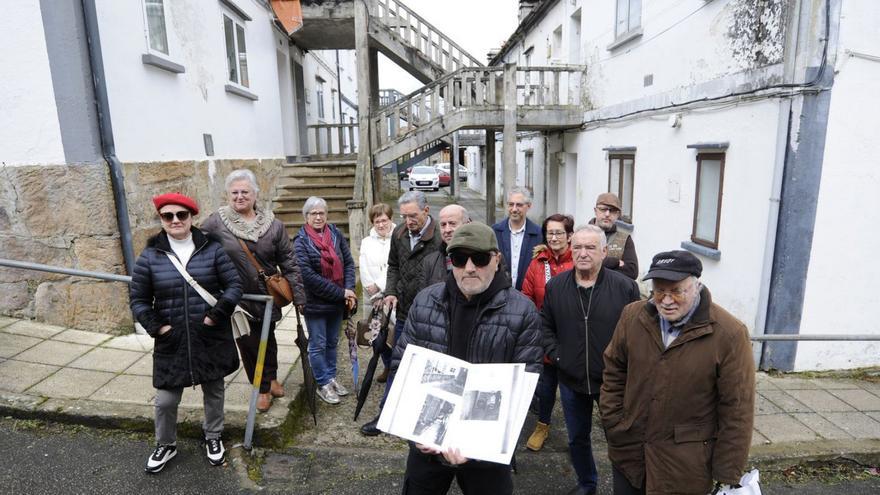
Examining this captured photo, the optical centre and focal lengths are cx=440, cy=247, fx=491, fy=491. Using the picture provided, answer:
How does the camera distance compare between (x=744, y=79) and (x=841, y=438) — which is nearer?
(x=841, y=438)

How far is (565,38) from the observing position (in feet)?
37.2

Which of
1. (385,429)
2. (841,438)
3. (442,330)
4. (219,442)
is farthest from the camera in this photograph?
(841,438)

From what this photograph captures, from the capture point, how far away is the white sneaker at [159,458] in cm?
301

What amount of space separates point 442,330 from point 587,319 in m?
1.03

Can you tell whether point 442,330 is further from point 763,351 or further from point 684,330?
point 763,351

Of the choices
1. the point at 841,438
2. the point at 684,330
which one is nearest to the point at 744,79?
the point at 841,438

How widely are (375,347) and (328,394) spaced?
0.68 metres

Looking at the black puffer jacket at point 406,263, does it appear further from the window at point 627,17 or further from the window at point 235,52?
the window at point 627,17

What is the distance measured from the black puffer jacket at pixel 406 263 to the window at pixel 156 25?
12.7ft

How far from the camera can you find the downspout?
4379 mm

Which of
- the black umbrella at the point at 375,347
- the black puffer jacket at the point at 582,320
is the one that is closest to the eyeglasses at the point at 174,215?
the black umbrella at the point at 375,347

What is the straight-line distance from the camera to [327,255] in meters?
3.83

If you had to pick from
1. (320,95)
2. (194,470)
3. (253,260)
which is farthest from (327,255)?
(320,95)

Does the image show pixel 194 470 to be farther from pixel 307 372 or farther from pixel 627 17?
pixel 627 17
